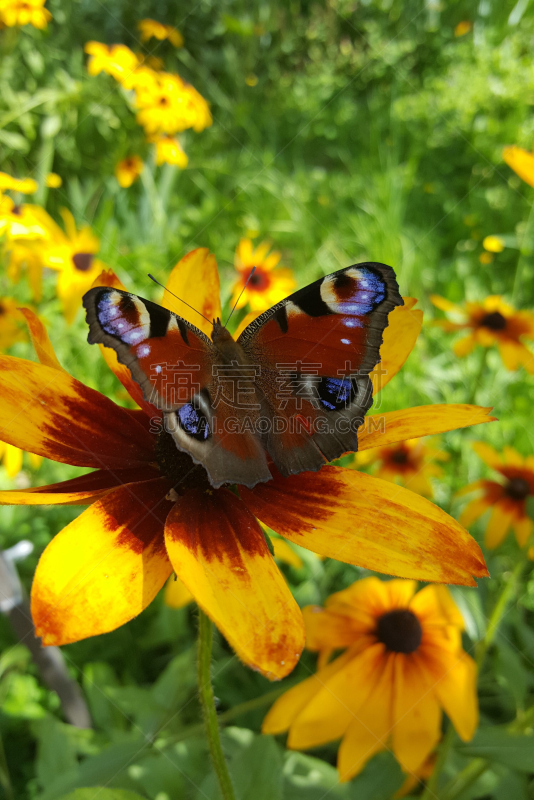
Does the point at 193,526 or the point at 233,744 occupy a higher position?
the point at 193,526

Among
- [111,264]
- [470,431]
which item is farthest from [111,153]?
[470,431]

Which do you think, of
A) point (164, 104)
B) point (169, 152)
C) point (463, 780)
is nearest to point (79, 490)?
point (463, 780)

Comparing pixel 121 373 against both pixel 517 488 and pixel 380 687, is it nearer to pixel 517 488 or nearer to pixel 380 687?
pixel 380 687

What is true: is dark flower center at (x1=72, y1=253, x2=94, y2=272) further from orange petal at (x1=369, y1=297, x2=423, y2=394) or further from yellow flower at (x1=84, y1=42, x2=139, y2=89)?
orange petal at (x1=369, y1=297, x2=423, y2=394)

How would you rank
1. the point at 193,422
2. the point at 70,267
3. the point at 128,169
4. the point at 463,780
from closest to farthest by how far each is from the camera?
the point at 193,422
the point at 463,780
the point at 70,267
the point at 128,169

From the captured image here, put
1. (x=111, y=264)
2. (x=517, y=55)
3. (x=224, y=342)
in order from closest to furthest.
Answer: (x=224, y=342) < (x=111, y=264) < (x=517, y=55)

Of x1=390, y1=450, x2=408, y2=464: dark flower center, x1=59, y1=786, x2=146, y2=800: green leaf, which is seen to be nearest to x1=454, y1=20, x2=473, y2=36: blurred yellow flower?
x1=390, y1=450, x2=408, y2=464: dark flower center

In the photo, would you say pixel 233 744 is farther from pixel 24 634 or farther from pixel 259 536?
pixel 259 536

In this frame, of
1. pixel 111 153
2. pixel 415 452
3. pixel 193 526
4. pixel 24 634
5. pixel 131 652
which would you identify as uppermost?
pixel 111 153
